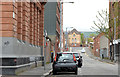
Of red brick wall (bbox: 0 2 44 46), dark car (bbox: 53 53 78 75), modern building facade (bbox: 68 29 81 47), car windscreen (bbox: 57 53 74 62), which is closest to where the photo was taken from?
red brick wall (bbox: 0 2 44 46)

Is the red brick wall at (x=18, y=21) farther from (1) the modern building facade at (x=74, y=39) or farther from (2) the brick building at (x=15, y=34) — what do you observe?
(1) the modern building facade at (x=74, y=39)

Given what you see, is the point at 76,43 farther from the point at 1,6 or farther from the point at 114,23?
the point at 1,6

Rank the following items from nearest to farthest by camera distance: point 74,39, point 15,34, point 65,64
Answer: point 15,34 < point 65,64 < point 74,39

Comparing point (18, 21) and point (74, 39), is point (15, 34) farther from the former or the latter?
point (74, 39)

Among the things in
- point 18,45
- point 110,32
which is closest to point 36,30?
point 18,45

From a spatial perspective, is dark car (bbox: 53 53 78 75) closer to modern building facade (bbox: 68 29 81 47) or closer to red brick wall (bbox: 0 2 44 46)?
red brick wall (bbox: 0 2 44 46)

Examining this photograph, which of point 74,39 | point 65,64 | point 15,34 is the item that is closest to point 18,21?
point 15,34

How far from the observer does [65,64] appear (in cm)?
2127

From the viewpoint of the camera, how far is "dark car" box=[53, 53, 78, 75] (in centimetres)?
2119

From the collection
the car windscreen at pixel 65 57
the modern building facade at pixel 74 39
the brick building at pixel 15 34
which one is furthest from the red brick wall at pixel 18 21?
the modern building facade at pixel 74 39

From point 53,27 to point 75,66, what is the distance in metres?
39.4

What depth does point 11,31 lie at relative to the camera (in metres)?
18.7

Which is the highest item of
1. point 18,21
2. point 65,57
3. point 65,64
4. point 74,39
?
point 74,39

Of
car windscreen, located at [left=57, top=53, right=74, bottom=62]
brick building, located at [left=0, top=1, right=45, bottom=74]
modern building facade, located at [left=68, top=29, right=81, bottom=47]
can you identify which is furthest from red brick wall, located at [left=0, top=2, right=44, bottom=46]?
modern building facade, located at [left=68, top=29, right=81, bottom=47]
